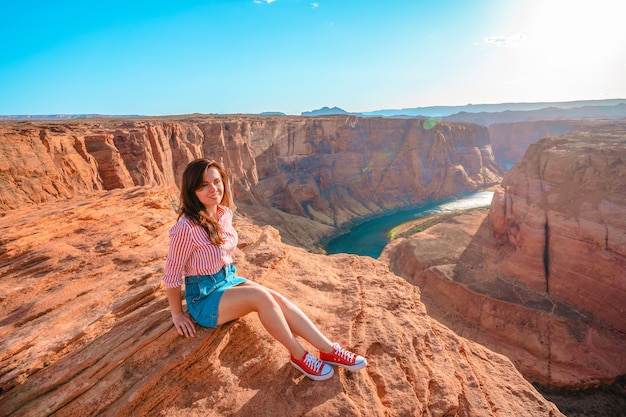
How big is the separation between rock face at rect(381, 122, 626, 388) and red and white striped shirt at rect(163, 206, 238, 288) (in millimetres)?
21099

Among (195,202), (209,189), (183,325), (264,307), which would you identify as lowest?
(183,325)

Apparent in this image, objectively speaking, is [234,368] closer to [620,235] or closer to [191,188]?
[191,188]

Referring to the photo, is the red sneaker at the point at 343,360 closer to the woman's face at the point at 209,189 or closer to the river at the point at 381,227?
the woman's face at the point at 209,189

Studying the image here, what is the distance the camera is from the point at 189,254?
3.62 meters

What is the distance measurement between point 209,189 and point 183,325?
1745 mm

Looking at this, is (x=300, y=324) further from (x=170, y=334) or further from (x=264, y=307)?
(x=170, y=334)

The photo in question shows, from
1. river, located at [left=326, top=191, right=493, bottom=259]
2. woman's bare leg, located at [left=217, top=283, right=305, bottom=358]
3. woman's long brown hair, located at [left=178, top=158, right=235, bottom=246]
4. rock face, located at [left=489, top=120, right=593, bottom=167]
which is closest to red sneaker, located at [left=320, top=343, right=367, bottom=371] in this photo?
woman's bare leg, located at [left=217, top=283, right=305, bottom=358]

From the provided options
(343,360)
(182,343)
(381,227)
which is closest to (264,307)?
(182,343)

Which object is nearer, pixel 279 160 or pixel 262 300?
pixel 262 300

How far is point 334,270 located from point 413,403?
3545 mm

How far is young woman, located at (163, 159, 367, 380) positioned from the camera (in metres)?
3.59

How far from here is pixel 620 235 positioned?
18.2 m

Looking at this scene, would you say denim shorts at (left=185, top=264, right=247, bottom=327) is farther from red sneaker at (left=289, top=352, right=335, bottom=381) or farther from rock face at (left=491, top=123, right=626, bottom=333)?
rock face at (left=491, top=123, right=626, bottom=333)

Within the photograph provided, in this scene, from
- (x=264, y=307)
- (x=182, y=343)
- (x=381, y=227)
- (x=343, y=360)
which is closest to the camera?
(x=264, y=307)
